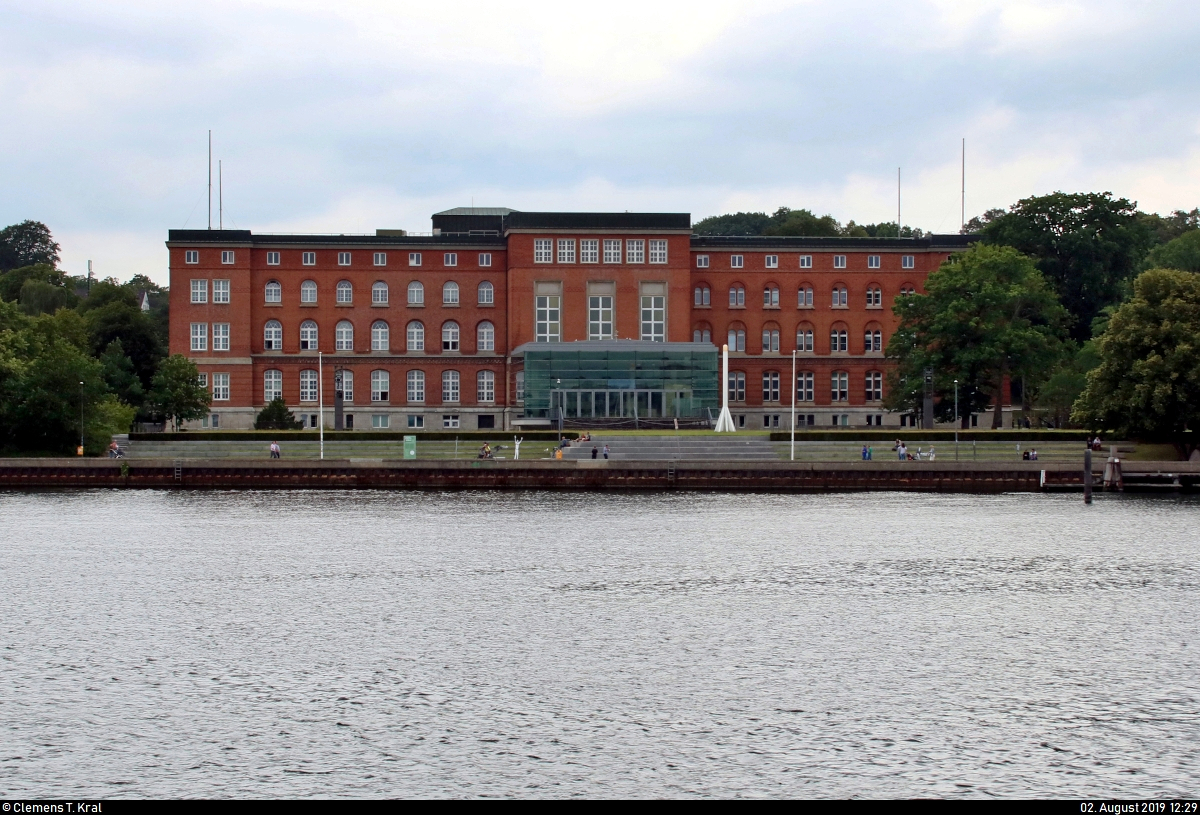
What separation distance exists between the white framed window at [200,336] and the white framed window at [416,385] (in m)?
17.4

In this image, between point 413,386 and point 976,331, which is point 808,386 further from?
point 413,386

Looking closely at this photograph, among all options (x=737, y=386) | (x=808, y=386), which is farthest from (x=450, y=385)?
(x=808, y=386)

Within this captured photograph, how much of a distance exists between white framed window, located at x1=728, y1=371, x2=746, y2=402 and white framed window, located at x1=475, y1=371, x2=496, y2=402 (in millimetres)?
21342

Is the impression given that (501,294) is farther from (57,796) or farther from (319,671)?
(57,796)

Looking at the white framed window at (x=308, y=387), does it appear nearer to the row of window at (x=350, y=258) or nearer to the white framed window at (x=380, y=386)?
the white framed window at (x=380, y=386)

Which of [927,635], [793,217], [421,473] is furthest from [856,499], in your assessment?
[793,217]

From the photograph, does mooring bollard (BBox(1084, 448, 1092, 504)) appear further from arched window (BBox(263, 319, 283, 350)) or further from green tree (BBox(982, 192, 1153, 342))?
arched window (BBox(263, 319, 283, 350))

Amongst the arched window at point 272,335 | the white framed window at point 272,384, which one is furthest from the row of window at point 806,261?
the white framed window at point 272,384

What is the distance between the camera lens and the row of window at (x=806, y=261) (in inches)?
4783

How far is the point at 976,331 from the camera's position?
96562 millimetres

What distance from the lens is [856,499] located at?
68.9 metres

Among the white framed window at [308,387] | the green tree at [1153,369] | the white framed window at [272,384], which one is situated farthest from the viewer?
the white framed window at [308,387]

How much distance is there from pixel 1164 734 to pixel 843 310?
101 meters

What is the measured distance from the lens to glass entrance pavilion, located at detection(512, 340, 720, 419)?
10650 cm
